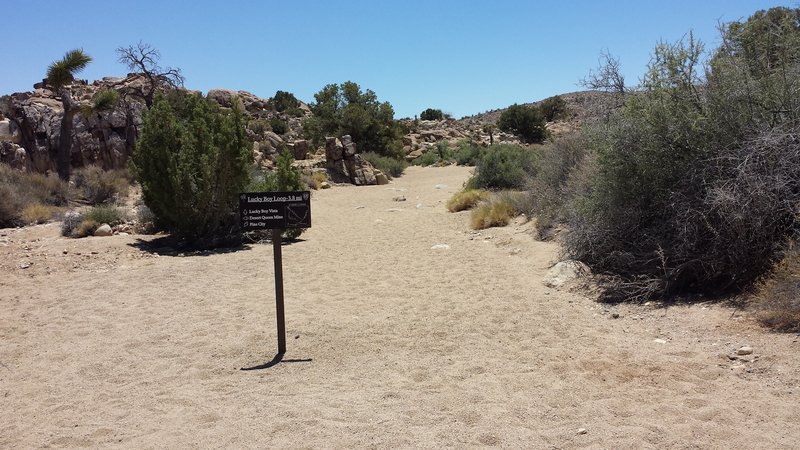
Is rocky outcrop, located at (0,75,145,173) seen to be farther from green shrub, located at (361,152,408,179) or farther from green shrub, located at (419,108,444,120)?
green shrub, located at (419,108,444,120)

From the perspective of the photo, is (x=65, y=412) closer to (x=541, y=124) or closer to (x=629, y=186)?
(x=629, y=186)

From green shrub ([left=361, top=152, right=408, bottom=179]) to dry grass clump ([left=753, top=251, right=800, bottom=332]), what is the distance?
26546 millimetres

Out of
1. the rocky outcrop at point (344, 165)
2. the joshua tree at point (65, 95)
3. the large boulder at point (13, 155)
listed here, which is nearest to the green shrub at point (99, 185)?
the joshua tree at point (65, 95)

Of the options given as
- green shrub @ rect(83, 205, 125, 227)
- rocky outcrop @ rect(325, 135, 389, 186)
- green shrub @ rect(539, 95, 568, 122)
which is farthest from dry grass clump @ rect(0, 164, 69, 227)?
green shrub @ rect(539, 95, 568, 122)

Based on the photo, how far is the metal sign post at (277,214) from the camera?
653cm

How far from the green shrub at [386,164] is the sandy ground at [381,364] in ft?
71.6

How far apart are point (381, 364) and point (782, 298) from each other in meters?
4.05

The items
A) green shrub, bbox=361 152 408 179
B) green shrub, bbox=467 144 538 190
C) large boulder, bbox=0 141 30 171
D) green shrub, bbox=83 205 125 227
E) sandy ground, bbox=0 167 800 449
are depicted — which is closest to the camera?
sandy ground, bbox=0 167 800 449

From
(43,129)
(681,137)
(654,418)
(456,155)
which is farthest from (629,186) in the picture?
(456,155)

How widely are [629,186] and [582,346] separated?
122 inches

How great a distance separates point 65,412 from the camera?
5199mm

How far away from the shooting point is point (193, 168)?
1368cm

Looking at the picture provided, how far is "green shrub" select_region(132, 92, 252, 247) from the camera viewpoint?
44.2 feet

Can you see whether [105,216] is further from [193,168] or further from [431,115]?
[431,115]
